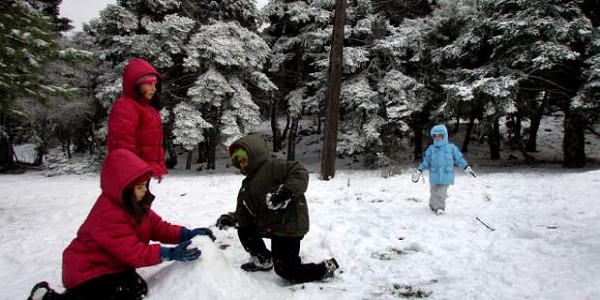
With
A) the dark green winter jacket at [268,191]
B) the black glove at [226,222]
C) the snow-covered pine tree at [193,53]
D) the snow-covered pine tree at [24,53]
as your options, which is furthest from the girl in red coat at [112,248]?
the snow-covered pine tree at [193,53]

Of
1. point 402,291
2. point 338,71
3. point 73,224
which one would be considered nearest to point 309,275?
point 402,291

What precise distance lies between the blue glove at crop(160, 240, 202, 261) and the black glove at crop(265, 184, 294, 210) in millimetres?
808

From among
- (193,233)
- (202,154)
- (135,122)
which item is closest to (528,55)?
(135,122)

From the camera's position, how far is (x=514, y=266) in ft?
14.5

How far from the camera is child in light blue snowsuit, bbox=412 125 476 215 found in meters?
7.28

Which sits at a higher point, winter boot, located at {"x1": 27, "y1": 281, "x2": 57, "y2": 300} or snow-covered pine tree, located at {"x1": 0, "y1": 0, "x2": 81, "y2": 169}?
snow-covered pine tree, located at {"x1": 0, "y1": 0, "x2": 81, "y2": 169}

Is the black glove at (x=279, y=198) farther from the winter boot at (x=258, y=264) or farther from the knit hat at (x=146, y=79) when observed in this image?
the knit hat at (x=146, y=79)

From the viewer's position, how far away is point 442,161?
734 cm

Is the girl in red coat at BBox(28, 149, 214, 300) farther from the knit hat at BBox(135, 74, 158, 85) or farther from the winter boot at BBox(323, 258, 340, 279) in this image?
the winter boot at BBox(323, 258, 340, 279)

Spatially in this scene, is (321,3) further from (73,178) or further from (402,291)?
(402,291)

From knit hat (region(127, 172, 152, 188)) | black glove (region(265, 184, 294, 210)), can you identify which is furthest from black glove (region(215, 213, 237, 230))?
knit hat (region(127, 172, 152, 188))

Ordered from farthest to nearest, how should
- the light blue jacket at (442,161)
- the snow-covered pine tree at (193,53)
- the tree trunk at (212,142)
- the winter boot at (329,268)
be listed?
the tree trunk at (212,142) < the snow-covered pine tree at (193,53) < the light blue jacket at (442,161) < the winter boot at (329,268)

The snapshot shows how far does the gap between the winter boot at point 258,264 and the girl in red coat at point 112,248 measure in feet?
4.03

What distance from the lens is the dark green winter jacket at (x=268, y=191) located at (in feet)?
13.0
